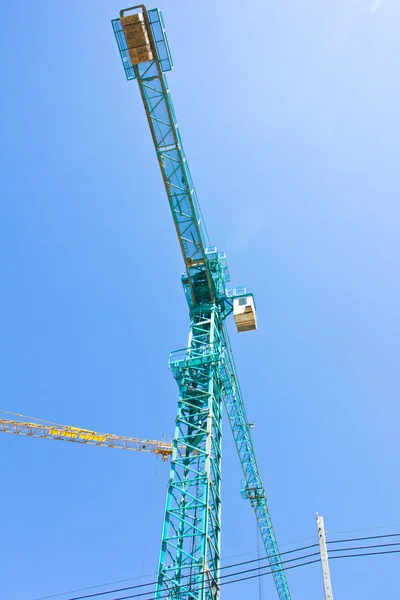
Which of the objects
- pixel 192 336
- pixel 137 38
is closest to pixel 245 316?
pixel 192 336

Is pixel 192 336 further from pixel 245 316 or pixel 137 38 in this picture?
pixel 137 38

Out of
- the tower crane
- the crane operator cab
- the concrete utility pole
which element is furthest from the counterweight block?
the concrete utility pole

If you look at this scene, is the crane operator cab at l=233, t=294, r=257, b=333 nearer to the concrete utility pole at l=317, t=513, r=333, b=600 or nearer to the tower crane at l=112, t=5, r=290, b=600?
the tower crane at l=112, t=5, r=290, b=600

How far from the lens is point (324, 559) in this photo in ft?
36.3

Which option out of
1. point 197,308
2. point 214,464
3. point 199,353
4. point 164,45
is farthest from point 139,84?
point 214,464

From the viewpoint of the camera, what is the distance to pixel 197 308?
89.9ft

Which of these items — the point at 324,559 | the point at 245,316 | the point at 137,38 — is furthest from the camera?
the point at 245,316

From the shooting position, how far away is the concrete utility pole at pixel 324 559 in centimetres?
1060

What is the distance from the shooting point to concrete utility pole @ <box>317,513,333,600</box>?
10602 millimetres

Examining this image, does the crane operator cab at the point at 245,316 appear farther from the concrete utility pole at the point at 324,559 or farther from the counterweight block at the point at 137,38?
the concrete utility pole at the point at 324,559

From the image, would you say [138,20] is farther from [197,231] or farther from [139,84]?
[197,231]

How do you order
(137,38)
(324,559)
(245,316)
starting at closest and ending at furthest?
(324,559) → (137,38) → (245,316)

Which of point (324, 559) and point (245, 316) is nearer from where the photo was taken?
point (324, 559)

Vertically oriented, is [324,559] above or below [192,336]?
below
